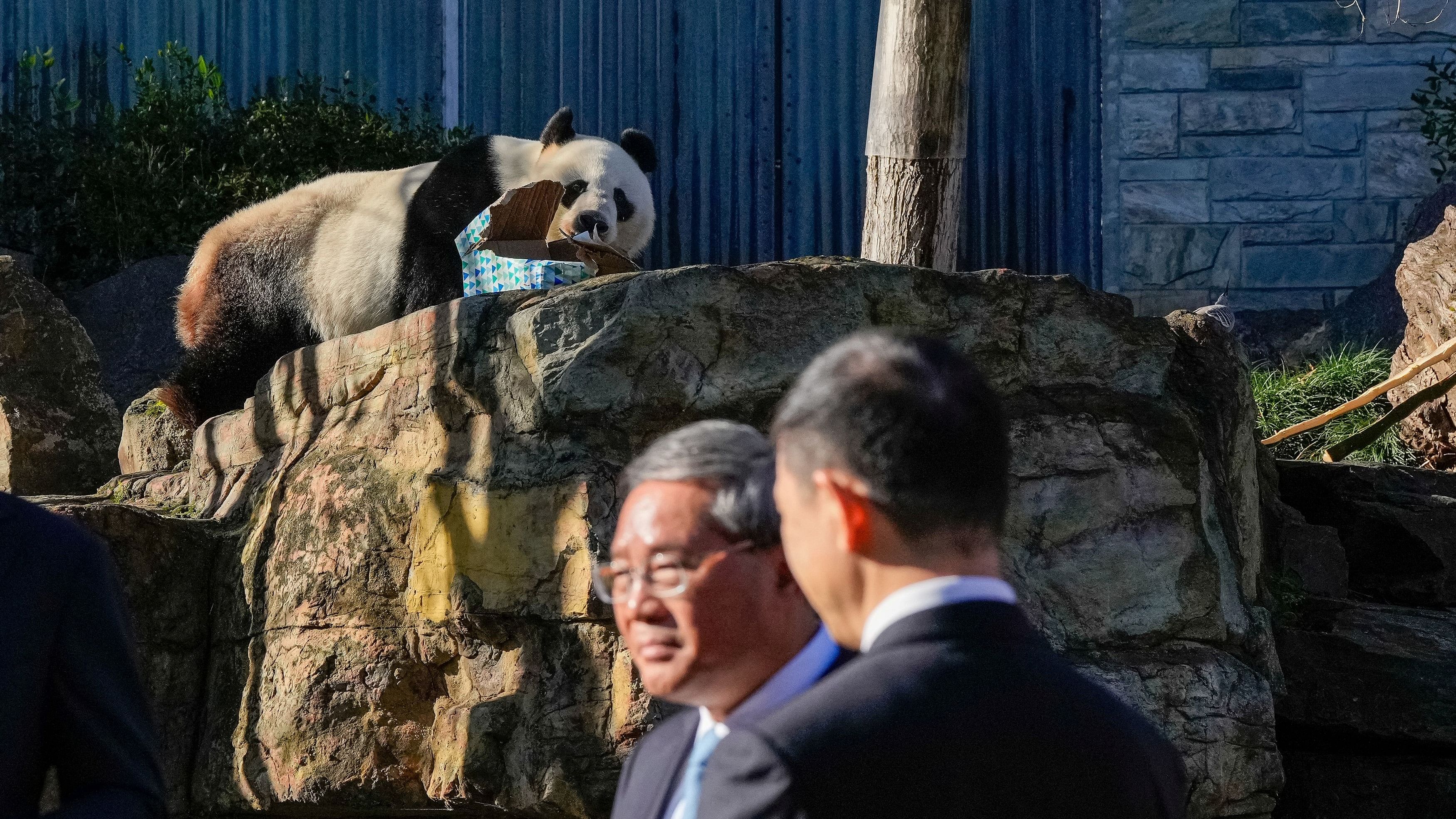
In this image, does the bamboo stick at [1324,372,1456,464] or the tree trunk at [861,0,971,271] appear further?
the bamboo stick at [1324,372,1456,464]

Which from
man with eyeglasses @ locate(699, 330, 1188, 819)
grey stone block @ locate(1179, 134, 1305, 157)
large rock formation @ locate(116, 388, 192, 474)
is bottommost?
large rock formation @ locate(116, 388, 192, 474)

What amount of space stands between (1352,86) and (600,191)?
15.8 ft

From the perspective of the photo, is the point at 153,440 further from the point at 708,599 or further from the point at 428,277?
the point at 708,599

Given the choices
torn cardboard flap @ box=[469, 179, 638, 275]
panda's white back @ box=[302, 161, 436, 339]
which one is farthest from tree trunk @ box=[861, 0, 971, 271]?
panda's white back @ box=[302, 161, 436, 339]

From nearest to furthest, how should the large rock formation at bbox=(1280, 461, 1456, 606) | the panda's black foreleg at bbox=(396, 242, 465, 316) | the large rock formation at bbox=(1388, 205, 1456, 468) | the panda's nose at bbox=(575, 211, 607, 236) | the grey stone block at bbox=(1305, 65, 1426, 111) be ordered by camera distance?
the large rock formation at bbox=(1280, 461, 1456, 606)
the panda's black foreleg at bbox=(396, 242, 465, 316)
the panda's nose at bbox=(575, 211, 607, 236)
the large rock formation at bbox=(1388, 205, 1456, 468)
the grey stone block at bbox=(1305, 65, 1426, 111)

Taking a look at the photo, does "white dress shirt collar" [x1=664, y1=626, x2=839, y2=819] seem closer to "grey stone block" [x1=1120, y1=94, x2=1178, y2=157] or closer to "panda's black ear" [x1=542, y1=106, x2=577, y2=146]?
"panda's black ear" [x1=542, y1=106, x2=577, y2=146]

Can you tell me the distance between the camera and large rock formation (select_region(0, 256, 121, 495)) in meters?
5.66

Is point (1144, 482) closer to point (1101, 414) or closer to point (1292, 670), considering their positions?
point (1101, 414)

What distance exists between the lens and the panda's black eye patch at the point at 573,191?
604 cm

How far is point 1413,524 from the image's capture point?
516 cm

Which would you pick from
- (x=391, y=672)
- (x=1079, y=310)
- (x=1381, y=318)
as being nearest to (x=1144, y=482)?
(x=1079, y=310)

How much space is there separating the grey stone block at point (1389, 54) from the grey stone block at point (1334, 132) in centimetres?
29

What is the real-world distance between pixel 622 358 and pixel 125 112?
21.4ft

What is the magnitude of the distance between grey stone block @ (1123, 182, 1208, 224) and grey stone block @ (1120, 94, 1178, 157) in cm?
19
